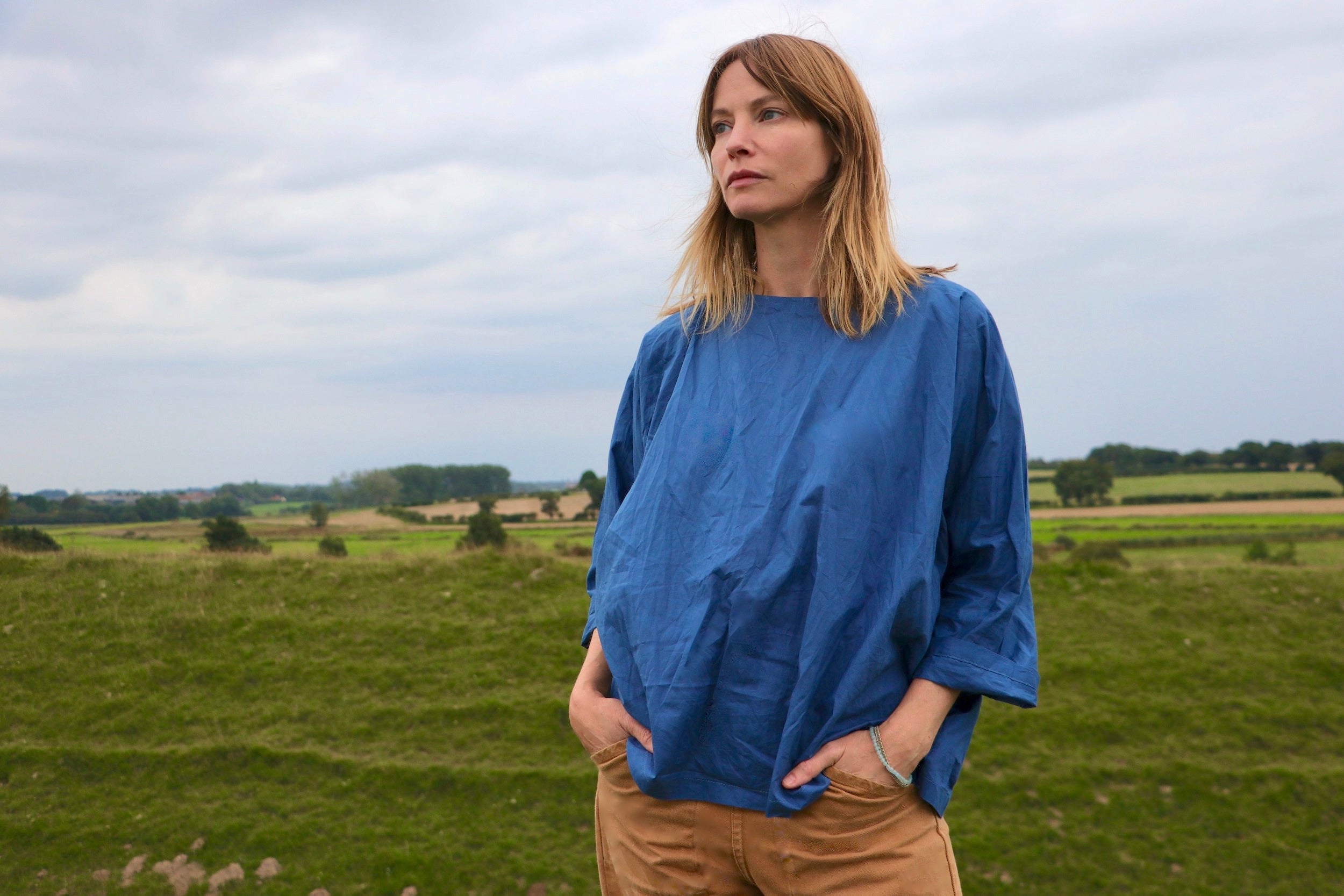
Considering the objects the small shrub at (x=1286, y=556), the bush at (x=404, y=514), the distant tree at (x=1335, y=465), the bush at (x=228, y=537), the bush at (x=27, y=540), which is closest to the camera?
the bush at (x=27, y=540)

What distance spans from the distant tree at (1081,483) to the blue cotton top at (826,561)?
48.5 ft

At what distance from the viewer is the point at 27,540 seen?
22.1 ft

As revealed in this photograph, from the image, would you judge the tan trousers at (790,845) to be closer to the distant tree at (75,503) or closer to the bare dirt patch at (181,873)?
the bare dirt patch at (181,873)

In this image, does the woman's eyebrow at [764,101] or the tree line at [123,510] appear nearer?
the woman's eyebrow at [764,101]

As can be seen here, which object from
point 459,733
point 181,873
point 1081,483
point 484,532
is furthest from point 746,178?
point 1081,483

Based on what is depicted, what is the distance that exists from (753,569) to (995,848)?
12.5ft

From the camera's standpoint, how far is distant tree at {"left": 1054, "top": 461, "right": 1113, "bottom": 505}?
15.0m

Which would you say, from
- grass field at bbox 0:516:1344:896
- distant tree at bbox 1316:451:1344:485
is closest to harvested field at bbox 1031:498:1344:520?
distant tree at bbox 1316:451:1344:485

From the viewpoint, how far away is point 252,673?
217 inches

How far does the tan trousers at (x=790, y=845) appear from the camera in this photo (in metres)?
1.46

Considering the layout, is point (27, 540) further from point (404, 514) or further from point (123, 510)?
point (404, 514)

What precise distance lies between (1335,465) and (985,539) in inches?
650

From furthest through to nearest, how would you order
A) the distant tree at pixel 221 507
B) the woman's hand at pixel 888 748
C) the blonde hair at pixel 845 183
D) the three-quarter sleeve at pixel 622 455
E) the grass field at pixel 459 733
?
the distant tree at pixel 221 507, the grass field at pixel 459 733, the three-quarter sleeve at pixel 622 455, the blonde hair at pixel 845 183, the woman's hand at pixel 888 748

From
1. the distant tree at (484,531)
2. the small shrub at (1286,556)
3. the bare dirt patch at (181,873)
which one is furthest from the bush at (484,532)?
the small shrub at (1286,556)
